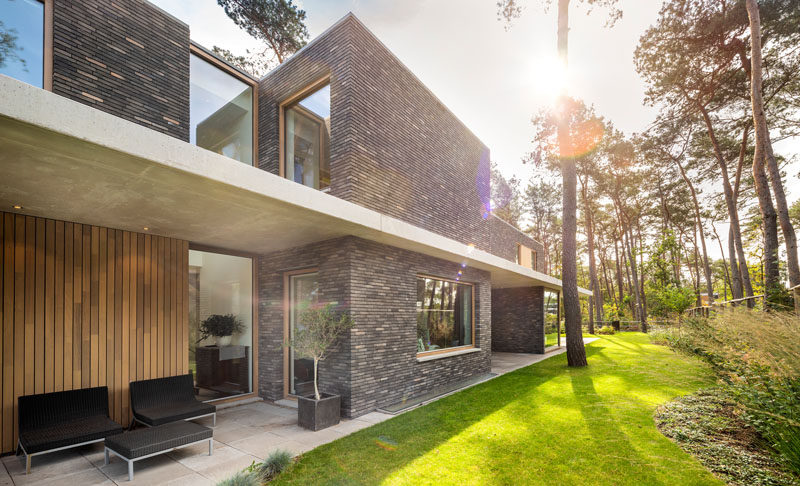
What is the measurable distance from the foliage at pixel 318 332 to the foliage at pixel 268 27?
1077 centimetres

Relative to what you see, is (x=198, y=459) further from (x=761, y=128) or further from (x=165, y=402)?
(x=761, y=128)

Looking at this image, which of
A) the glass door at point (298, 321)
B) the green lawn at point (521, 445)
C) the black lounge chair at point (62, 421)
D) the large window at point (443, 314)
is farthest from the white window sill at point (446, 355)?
the black lounge chair at point (62, 421)

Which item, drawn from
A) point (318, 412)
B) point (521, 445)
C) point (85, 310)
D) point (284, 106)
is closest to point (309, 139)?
point (284, 106)

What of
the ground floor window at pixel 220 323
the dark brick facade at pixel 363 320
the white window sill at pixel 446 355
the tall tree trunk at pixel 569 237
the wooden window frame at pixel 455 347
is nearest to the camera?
the dark brick facade at pixel 363 320

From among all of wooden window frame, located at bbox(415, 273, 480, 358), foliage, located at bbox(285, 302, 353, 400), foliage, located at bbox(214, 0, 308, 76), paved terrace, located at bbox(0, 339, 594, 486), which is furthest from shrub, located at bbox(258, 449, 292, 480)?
foliage, located at bbox(214, 0, 308, 76)

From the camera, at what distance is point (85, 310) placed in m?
4.80

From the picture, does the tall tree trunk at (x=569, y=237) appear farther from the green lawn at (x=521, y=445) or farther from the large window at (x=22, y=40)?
the large window at (x=22, y=40)

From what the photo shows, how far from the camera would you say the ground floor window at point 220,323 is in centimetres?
618

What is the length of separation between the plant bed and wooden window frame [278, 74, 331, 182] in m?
7.24

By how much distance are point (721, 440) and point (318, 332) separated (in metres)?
5.05

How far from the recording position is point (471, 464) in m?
3.86

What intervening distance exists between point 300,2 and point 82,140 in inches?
505

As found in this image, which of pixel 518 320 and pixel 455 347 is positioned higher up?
pixel 455 347

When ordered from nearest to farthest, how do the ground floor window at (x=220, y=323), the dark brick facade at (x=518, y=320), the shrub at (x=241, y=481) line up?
the shrub at (x=241, y=481) → the ground floor window at (x=220, y=323) → the dark brick facade at (x=518, y=320)
